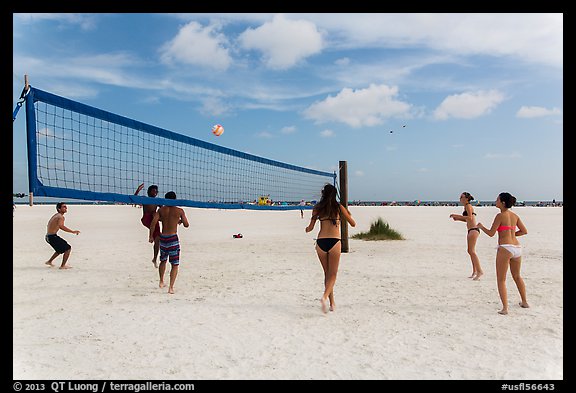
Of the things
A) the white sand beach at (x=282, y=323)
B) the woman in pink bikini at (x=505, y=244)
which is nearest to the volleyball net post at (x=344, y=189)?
the white sand beach at (x=282, y=323)

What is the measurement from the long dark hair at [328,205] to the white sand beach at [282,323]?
3.97ft

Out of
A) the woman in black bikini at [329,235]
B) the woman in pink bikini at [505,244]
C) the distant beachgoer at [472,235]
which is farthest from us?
the distant beachgoer at [472,235]

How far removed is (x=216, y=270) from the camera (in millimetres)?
8117

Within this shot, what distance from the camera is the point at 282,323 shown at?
4.77 m

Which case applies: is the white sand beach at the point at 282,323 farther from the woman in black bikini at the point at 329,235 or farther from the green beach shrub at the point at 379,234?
the green beach shrub at the point at 379,234

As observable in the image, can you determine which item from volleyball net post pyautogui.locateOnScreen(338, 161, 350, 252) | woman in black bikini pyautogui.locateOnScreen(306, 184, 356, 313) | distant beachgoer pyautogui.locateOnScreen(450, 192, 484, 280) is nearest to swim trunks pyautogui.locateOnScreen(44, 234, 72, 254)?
woman in black bikini pyautogui.locateOnScreen(306, 184, 356, 313)

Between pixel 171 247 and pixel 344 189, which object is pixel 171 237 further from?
pixel 344 189

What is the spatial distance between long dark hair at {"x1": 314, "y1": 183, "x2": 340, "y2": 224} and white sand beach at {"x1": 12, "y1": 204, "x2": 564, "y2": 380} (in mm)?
1210

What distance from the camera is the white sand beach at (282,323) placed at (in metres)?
3.57

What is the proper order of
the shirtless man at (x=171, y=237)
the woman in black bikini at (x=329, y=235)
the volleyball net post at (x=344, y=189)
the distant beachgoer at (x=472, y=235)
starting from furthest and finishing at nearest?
the volleyball net post at (x=344, y=189) < the distant beachgoer at (x=472, y=235) < the shirtless man at (x=171, y=237) < the woman in black bikini at (x=329, y=235)
